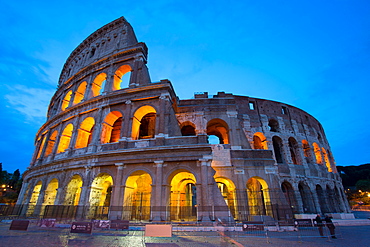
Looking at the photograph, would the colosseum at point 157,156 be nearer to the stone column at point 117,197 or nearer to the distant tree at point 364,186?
the stone column at point 117,197

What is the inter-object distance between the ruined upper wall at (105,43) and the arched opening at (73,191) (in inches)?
458

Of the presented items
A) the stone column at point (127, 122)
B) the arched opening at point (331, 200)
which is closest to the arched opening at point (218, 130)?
the stone column at point (127, 122)

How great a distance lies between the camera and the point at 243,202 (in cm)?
1313

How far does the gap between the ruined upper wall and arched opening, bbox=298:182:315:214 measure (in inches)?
872

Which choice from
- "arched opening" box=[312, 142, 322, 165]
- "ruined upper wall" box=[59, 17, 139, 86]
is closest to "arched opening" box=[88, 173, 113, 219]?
"ruined upper wall" box=[59, 17, 139, 86]

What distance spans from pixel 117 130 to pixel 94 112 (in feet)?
8.89

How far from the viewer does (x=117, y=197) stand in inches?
477

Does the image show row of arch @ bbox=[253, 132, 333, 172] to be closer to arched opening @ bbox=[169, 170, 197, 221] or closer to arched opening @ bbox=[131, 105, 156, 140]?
arched opening @ bbox=[169, 170, 197, 221]

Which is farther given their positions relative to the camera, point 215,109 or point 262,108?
point 262,108

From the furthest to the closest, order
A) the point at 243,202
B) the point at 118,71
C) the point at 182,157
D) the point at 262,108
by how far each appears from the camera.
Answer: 1. the point at 262,108
2. the point at 118,71
3. the point at 243,202
4. the point at 182,157

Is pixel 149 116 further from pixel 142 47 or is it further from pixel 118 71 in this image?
pixel 142 47

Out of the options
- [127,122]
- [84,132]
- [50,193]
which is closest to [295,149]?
[127,122]

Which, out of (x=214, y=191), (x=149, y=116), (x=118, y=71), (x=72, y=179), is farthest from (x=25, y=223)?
(x=118, y=71)

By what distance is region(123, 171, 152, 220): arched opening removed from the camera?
12148mm
